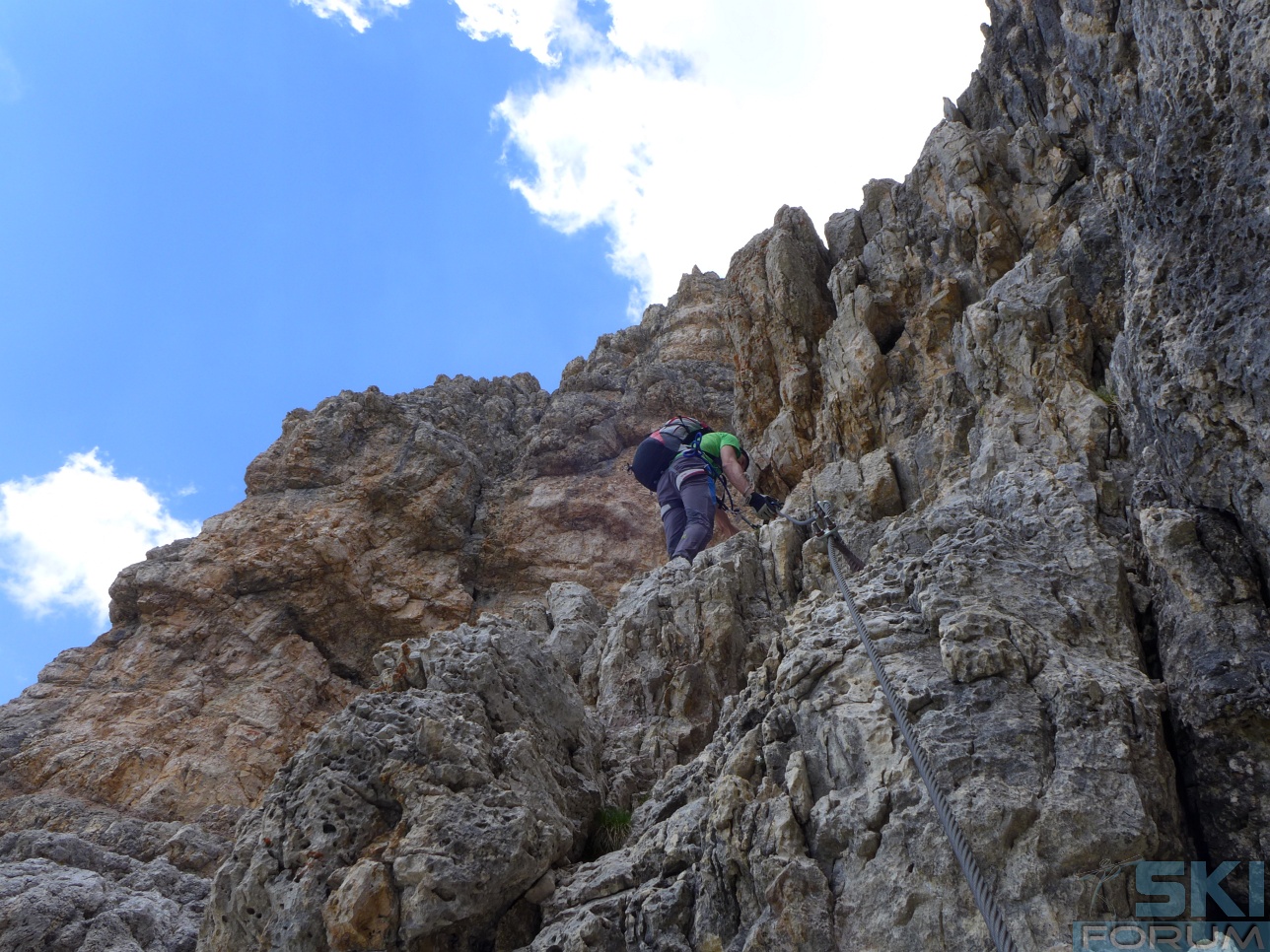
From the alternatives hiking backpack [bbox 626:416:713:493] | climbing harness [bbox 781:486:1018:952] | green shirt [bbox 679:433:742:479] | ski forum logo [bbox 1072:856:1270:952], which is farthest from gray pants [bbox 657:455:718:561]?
ski forum logo [bbox 1072:856:1270:952]

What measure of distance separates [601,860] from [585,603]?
6932mm

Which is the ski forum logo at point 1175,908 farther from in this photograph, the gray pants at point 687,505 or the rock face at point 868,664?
the gray pants at point 687,505

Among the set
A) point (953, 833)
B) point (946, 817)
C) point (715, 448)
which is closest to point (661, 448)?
point (715, 448)

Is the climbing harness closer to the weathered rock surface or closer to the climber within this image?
the weathered rock surface

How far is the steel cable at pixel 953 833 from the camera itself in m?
3.91

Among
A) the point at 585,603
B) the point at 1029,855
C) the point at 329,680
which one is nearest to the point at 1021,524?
the point at 1029,855

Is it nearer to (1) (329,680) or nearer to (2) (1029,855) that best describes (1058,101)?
(2) (1029,855)

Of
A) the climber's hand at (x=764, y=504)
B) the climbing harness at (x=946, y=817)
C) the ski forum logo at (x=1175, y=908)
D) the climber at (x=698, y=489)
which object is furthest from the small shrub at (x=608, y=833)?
the climber at (x=698, y=489)

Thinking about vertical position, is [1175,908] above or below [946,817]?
below

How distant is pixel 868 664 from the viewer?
6254mm

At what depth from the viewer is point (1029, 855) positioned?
15.3 ft

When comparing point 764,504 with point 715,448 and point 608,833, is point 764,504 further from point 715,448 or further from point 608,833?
point 608,833

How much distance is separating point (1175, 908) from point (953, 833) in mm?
1290

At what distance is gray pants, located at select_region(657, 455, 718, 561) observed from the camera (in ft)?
48.1
